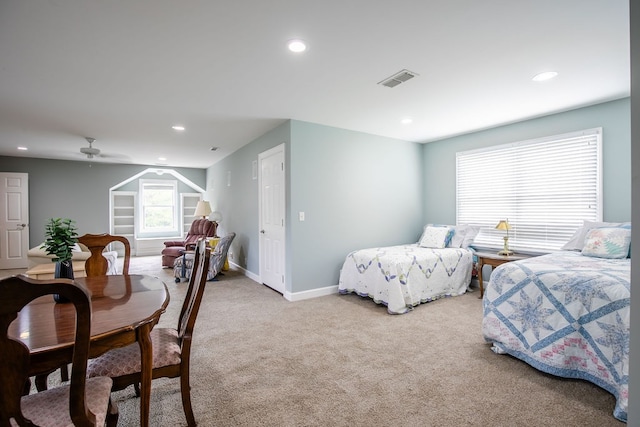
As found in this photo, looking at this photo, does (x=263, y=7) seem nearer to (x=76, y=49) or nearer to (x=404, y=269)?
(x=76, y=49)

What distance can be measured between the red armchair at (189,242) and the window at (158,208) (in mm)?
2032

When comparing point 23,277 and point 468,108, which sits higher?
point 468,108

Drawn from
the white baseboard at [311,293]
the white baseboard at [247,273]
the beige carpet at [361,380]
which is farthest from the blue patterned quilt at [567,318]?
the white baseboard at [247,273]

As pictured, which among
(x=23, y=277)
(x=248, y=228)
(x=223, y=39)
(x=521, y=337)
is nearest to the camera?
(x=23, y=277)

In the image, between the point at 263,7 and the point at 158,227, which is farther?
the point at 158,227

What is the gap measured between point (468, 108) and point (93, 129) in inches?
205

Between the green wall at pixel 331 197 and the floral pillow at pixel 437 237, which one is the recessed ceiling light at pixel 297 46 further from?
the floral pillow at pixel 437 237

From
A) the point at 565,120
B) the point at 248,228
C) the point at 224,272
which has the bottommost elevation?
the point at 224,272

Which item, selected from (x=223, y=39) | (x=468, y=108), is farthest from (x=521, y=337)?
(x=223, y=39)

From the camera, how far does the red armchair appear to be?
20.7 feet

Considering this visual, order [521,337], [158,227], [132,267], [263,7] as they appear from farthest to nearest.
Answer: [158,227] → [132,267] → [521,337] → [263,7]

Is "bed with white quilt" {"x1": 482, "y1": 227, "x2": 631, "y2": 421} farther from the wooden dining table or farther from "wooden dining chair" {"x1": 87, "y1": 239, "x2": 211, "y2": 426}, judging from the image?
the wooden dining table

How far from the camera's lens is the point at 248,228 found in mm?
5668

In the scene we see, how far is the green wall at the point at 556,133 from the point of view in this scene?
3389 millimetres
